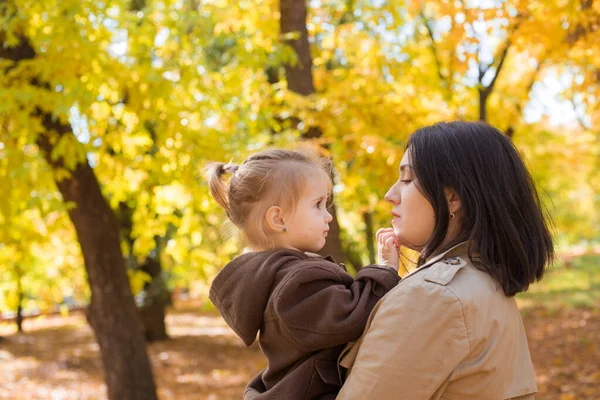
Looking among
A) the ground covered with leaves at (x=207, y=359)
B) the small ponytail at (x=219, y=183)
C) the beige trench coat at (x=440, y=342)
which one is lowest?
the ground covered with leaves at (x=207, y=359)

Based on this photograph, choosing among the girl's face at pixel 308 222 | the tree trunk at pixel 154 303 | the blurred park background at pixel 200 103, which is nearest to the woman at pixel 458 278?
the girl's face at pixel 308 222

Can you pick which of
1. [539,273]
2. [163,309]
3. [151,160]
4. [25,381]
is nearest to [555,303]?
[163,309]

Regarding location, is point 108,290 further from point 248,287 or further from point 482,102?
point 248,287

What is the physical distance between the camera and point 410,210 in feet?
5.91

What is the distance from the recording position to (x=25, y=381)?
11648mm

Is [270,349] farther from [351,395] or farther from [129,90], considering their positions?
[129,90]

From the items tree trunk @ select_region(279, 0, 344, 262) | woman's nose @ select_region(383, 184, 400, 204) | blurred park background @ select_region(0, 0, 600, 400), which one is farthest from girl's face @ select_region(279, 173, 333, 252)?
tree trunk @ select_region(279, 0, 344, 262)

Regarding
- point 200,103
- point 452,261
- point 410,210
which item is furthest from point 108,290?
point 452,261

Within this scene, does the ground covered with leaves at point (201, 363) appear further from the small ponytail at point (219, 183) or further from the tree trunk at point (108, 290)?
the small ponytail at point (219, 183)

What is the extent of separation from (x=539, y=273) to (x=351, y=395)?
588mm

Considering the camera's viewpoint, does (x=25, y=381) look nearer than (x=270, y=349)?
No

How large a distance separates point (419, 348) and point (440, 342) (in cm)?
5

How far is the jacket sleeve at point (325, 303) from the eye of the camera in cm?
179

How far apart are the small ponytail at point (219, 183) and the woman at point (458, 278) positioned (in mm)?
669
